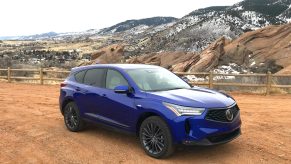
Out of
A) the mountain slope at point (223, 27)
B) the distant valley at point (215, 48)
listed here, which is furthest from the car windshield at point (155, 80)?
the mountain slope at point (223, 27)

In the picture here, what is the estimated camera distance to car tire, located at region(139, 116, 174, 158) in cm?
684

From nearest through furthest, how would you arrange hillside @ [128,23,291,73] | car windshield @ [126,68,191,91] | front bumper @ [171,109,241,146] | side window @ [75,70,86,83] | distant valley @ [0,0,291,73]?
1. front bumper @ [171,109,241,146]
2. car windshield @ [126,68,191,91]
3. side window @ [75,70,86,83]
4. hillside @ [128,23,291,73]
5. distant valley @ [0,0,291,73]

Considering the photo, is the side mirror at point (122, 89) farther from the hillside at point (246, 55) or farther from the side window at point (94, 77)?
the hillside at point (246, 55)

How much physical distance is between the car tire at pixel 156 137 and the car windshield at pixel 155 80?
0.78 metres

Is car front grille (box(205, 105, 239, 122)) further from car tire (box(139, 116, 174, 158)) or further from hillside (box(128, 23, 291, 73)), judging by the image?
hillside (box(128, 23, 291, 73))

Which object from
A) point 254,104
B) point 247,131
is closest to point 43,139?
point 247,131

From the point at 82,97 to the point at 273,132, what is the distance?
14.5 feet

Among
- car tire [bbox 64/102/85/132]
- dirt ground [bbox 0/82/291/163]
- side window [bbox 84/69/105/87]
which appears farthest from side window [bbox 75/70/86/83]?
dirt ground [bbox 0/82/291/163]

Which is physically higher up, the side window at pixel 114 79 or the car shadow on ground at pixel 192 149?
the side window at pixel 114 79

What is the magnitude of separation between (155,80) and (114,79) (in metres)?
0.86

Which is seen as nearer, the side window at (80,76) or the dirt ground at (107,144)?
the dirt ground at (107,144)

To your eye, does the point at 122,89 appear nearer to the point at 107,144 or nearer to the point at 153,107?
the point at 153,107

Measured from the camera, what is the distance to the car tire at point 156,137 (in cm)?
684

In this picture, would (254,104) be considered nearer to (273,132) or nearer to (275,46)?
(273,132)
